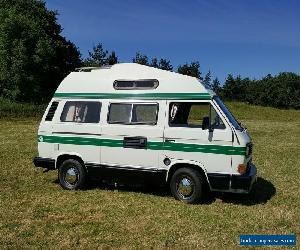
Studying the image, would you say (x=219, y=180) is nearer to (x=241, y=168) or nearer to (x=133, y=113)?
(x=241, y=168)

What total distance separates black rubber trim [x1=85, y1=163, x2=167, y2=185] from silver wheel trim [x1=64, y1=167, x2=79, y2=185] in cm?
44

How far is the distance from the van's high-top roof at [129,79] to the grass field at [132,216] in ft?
8.99

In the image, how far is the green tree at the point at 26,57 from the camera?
54625 millimetres

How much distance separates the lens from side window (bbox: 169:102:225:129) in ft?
35.0

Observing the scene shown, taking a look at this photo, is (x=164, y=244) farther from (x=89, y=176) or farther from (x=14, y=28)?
(x=14, y=28)

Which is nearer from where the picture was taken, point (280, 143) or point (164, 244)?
point (164, 244)

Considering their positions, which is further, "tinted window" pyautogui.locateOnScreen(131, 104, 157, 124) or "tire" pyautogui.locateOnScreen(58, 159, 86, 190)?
"tire" pyautogui.locateOnScreen(58, 159, 86, 190)

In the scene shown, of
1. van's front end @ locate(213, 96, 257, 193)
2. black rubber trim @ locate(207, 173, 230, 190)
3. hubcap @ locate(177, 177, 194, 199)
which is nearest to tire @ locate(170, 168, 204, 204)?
hubcap @ locate(177, 177, 194, 199)

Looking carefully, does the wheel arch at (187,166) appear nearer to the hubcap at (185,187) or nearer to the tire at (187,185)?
the tire at (187,185)

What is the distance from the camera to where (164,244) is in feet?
27.3

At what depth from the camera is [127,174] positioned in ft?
37.7

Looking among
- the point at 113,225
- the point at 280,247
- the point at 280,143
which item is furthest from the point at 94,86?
the point at 280,143

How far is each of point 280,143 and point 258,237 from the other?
15879 mm

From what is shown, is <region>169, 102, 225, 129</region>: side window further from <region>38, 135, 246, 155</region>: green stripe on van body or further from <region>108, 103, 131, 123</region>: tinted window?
<region>108, 103, 131, 123</region>: tinted window
